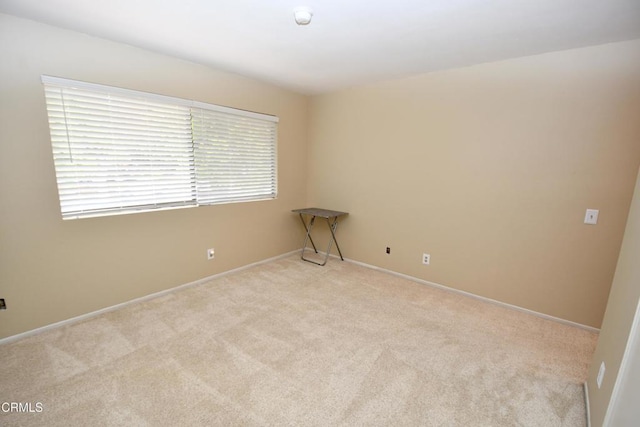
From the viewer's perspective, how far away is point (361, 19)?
1.81m

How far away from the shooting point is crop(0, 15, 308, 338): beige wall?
6.27 feet

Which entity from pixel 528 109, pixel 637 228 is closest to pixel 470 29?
pixel 528 109

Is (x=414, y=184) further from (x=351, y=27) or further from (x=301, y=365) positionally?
(x=301, y=365)

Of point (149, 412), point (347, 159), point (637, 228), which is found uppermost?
point (347, 159)

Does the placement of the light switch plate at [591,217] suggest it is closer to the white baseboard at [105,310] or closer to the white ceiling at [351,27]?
the white ceiling at [351,27]

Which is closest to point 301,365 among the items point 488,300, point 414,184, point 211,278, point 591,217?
point 211,278

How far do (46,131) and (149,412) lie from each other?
2.08m

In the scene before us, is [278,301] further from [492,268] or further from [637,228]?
[637,228]

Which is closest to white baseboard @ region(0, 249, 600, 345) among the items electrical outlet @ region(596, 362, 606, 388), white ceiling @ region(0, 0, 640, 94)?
electrical outlet @ region(596, 362, 606, 388)

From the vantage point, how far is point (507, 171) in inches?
100

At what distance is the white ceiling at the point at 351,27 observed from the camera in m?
1.66

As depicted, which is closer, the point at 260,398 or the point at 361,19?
the point at 260,398

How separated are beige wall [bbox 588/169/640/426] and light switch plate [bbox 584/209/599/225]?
0.77 meters

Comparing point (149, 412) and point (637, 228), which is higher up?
point (637, 228)
